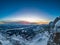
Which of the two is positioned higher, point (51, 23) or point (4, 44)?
point (51, 23)

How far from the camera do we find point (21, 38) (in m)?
8.05

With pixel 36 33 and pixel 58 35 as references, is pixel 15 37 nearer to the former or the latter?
pixel 36 33

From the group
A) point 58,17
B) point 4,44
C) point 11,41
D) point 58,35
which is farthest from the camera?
point 11,41

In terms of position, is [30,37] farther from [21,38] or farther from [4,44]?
[4,44]

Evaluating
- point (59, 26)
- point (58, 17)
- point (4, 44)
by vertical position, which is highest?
A: point (58, 17)

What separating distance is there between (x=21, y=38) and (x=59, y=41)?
5.02 m

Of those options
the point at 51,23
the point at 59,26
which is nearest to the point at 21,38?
the point at 51,23

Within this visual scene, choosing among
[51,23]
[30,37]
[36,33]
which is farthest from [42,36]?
[51,23]

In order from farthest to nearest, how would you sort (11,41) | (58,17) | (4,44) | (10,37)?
(10,37) < (11,41) < (4,44) < (58,17)

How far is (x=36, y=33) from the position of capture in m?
7.63

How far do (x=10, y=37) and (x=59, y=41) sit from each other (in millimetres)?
4981

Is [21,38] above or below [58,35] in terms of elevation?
below

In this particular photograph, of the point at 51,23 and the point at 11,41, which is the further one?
the point at 11,41

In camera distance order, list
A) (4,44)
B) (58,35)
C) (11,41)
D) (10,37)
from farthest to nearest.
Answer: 1. (10,37)
2. (11,41)
3. (4,44)
4. (58,35)
